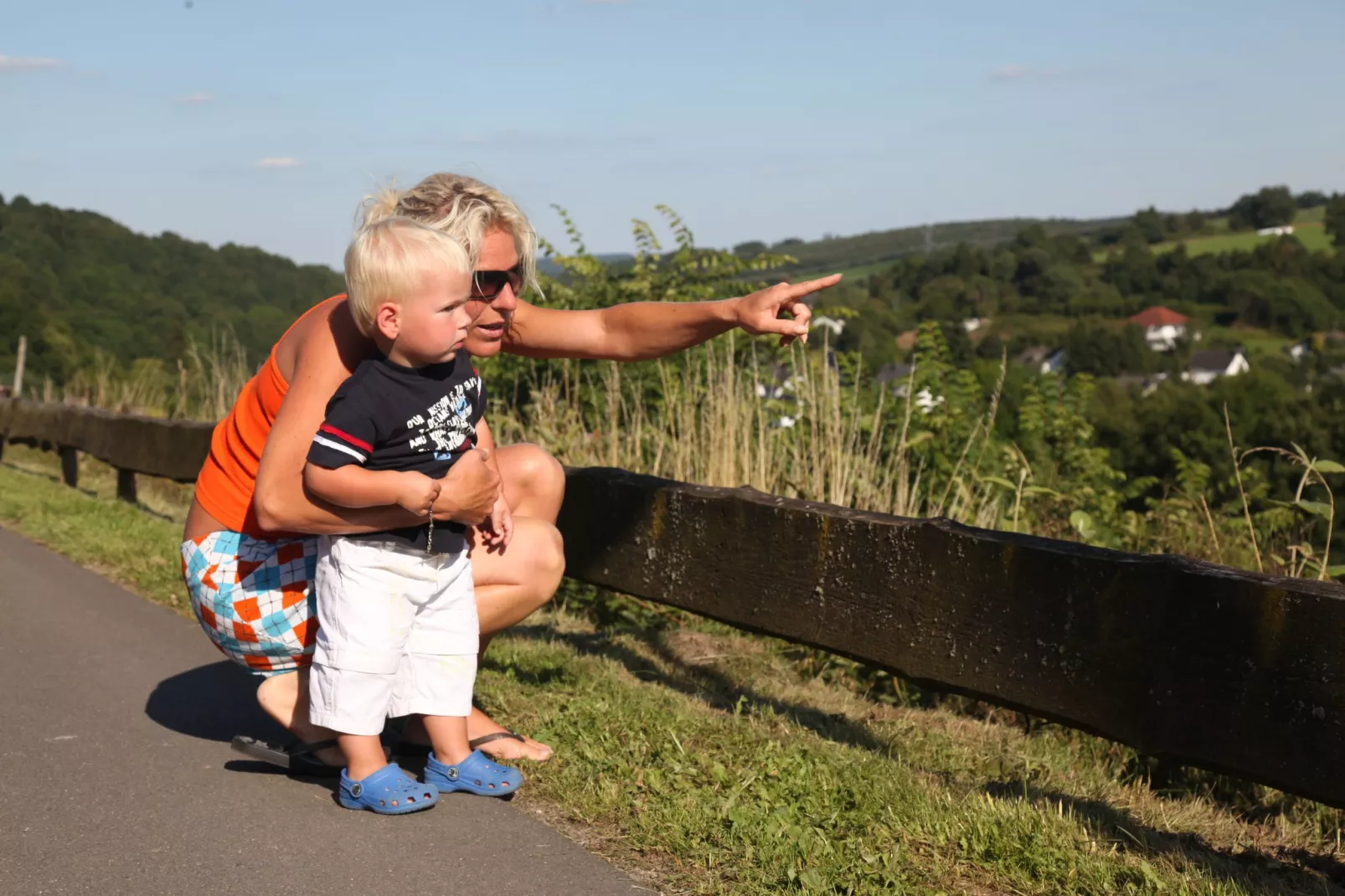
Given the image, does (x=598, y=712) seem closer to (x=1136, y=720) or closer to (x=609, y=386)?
(x=1136, y=720)

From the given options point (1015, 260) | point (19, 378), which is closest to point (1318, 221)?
point (1015, 260)

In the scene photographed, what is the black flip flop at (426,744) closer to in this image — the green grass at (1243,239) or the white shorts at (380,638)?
the white shorts at (380,638)

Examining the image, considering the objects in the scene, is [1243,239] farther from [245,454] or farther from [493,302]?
[245,454]

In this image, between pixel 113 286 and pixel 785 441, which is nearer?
pixel 785 441

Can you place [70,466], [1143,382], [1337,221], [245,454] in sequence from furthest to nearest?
[1337,221]
[1143,382]
[70,466]
[245,454]

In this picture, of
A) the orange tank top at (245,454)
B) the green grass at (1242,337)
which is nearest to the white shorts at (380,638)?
the orange tank top at (245,454)

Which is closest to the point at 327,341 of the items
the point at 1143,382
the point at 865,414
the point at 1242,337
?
the point at 865,414

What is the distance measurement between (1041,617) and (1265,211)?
149 m

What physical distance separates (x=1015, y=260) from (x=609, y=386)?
98742 millimetres

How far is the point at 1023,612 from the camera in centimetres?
357

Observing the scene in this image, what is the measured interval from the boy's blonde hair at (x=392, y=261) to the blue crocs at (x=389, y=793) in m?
1.18

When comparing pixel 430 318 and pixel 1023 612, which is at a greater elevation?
pixel 430 318

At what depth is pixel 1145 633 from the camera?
3266mm

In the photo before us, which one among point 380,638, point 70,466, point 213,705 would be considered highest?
point 380,638
